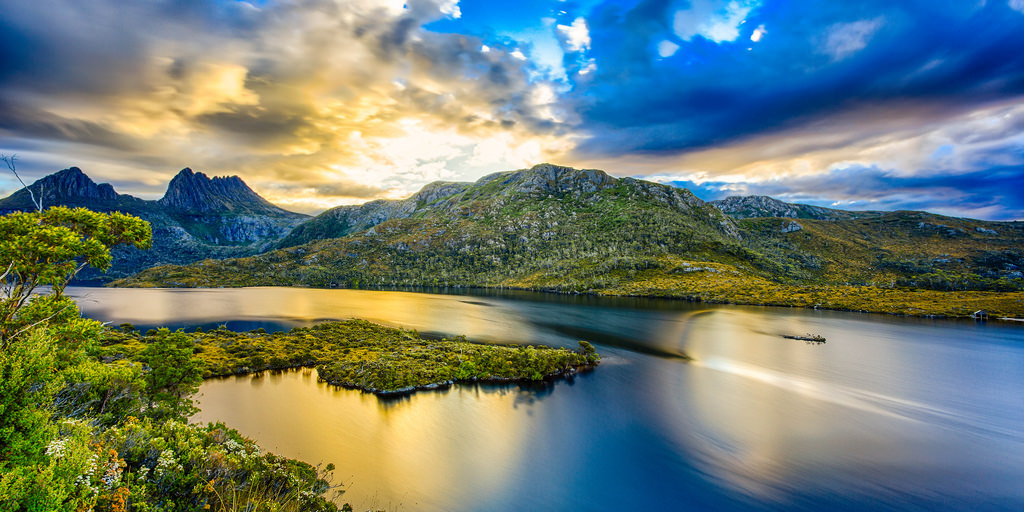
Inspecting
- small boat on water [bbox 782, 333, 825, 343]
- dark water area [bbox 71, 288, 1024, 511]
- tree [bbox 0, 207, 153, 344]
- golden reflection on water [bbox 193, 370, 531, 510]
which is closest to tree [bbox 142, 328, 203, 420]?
golden reflection on water [bbox 193, 370, 531, 510]

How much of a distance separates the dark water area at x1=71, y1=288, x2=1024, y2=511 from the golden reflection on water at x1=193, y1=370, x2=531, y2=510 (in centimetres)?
20

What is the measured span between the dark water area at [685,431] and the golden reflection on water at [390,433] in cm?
20

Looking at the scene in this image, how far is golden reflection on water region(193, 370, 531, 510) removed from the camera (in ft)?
105

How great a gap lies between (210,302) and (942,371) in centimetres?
23928

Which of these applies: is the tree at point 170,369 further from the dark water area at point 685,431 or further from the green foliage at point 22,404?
the green foliage at point 22,404

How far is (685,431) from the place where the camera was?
44.1m

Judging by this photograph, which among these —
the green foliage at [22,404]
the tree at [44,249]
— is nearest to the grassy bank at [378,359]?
the tree at [44,249]

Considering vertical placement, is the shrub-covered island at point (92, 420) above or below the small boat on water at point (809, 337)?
above

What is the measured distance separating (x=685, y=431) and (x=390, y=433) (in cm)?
3531

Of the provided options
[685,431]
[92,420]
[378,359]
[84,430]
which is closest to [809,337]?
[685,431]

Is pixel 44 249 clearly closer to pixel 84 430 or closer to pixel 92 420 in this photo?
pixel 92 420

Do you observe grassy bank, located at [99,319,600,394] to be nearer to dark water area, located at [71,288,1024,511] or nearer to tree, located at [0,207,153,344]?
dark water area, located at [71,288,1024,511]

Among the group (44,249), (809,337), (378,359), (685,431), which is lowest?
(685,431)

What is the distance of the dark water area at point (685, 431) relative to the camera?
105 feet
